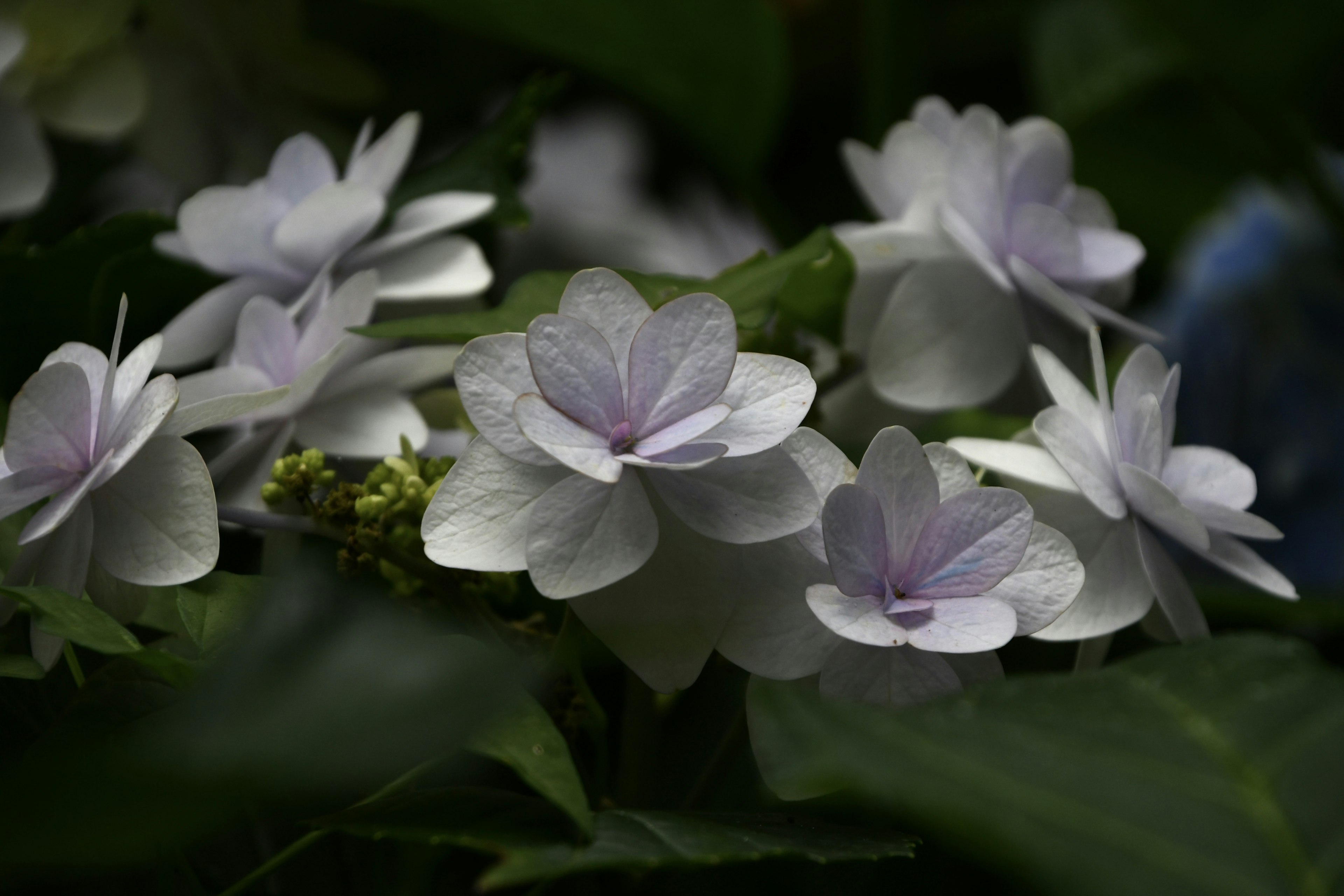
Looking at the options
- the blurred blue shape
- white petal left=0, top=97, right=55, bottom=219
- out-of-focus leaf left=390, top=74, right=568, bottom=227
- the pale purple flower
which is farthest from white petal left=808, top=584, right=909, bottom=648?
the blurred blue shape

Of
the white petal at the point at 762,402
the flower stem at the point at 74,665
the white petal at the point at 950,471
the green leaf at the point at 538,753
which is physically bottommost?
the flower stem at the point at 74,665

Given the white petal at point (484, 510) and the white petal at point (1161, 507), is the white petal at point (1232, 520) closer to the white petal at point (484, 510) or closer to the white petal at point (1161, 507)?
the white petal at point (1161, 507)

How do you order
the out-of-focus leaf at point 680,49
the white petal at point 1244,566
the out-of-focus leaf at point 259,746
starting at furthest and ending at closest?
the out-of-focus leaf at point 680,49 < the white petal at point 1244,566 < the out-of-focus leaf at point 259,746

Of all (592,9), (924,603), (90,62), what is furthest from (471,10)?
(924,603)

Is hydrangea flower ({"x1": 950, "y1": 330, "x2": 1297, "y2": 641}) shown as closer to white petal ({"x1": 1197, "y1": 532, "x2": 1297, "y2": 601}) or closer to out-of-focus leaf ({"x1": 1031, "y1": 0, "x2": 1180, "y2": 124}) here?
white petal ({"x1": 1197, "y1": 532, "x2": 1297, "y2": 601})

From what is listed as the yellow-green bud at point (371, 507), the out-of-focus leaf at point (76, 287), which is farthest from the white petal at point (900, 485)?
the out-of-focus leaf at point (76, 287)

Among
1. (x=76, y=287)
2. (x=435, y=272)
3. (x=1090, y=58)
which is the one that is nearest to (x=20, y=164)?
(x=76, y=287)
